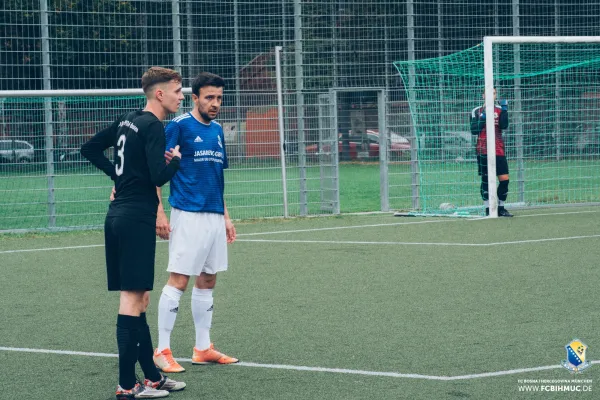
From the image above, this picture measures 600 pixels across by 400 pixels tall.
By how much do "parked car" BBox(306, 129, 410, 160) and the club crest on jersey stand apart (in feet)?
33.8

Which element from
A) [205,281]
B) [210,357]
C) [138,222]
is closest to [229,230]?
[205,281]

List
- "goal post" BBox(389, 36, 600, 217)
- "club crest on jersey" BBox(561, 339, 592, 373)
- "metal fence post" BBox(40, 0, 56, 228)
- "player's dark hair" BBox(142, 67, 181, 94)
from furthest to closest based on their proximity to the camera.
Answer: "goal post" BBox(389, 36, 600, 217)
"metal fence post" BBox(40, 0, 56, 228)
"club crest on jersey" BBox(561, 339, 592, 373)
"player's dark hair" BBox(142, 67, 181, 94)

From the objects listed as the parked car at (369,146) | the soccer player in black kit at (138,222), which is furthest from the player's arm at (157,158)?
the parked car at (369,146)

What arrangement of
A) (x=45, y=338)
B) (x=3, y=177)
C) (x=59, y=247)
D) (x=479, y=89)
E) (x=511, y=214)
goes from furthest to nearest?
1. (x=479, y=89)
2. (x=511, y=214)
3. (x=3, y=177)
4. (x=59, y=247)
5. (x=45, y=338)

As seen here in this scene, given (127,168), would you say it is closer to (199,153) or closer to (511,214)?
(199,153)

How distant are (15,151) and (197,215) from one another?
8.91 m

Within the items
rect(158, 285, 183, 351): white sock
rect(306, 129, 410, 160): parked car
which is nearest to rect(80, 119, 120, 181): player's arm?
rect(158, 285, 183, 351): white sock

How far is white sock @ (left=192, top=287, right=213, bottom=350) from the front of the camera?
241 inches

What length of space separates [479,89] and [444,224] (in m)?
3.54

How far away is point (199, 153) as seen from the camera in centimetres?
607

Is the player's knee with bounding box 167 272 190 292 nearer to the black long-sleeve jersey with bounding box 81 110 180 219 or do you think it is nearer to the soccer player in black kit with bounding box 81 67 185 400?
the soccer player in black kit with bounding box 81 67 185 400

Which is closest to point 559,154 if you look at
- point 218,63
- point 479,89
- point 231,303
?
point 479,89

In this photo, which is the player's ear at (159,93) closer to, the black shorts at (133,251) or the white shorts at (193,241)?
the black shorts at (133,251)

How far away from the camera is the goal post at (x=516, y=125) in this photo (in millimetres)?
16219
